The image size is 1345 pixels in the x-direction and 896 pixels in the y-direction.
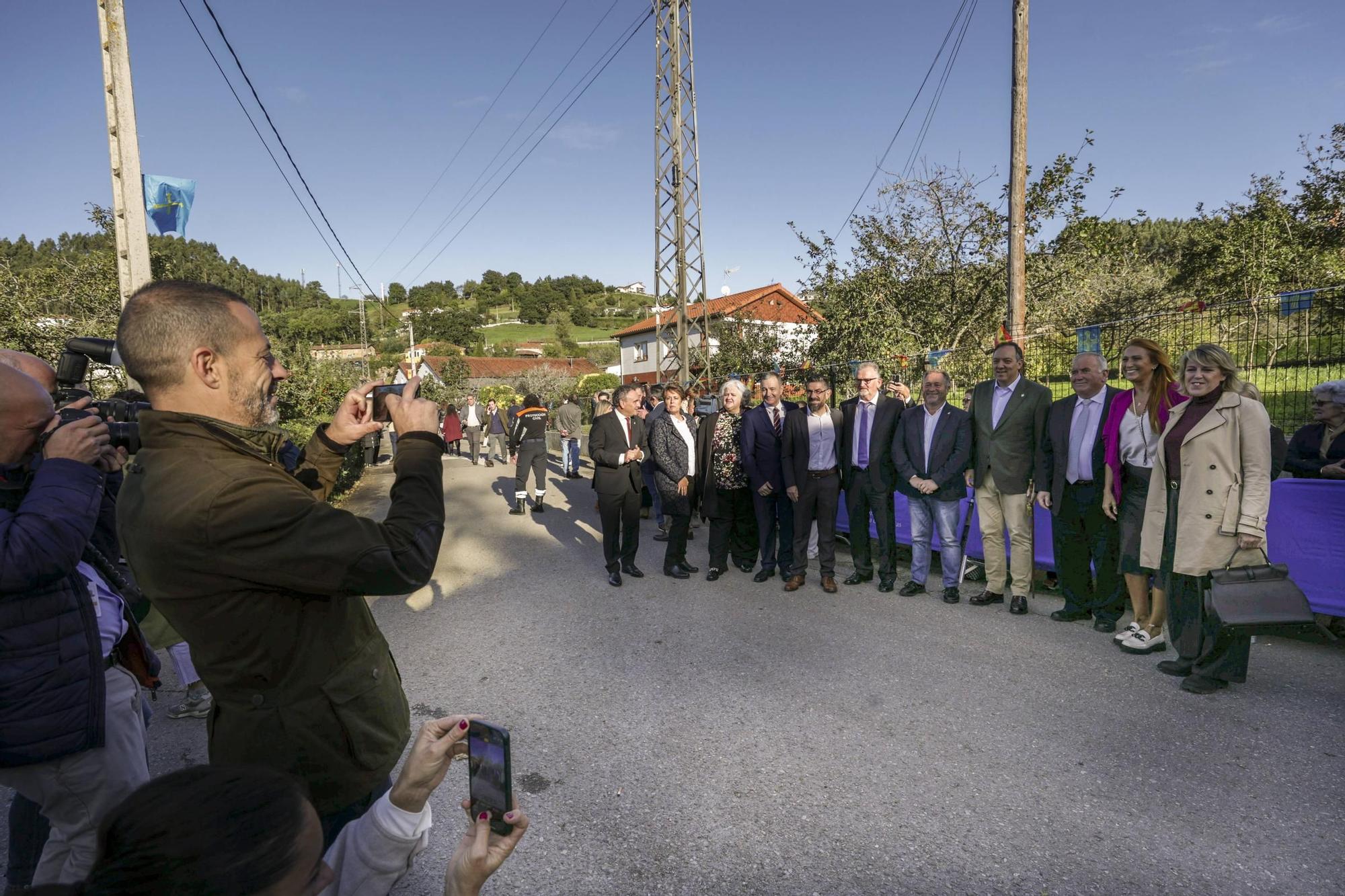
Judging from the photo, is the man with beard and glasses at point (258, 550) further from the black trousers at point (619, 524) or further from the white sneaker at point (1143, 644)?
the black trousers at point (619, 524)

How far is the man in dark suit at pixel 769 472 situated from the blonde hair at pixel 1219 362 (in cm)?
303

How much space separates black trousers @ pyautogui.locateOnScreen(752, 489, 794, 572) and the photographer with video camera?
5079mm

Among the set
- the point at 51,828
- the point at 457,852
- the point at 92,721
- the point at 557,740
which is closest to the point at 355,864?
the point at 457,852

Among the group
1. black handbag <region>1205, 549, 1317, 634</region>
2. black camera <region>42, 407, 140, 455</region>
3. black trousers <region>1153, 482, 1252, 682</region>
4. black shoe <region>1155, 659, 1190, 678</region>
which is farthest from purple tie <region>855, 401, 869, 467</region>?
black camera <region>42, 407, 140, 455</region>

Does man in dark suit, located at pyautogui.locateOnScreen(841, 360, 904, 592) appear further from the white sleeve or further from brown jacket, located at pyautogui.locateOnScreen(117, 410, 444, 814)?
the white sleeve

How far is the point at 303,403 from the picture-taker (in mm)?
13602

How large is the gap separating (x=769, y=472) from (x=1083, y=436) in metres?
2.53

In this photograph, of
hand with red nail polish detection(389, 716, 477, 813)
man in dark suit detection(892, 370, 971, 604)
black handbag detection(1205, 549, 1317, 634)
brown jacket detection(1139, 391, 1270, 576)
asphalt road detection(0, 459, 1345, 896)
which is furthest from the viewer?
man in dark suit detection(892, 370, 971, 604)

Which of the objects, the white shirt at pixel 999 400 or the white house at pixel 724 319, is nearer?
the white shirt at pixel 999 400

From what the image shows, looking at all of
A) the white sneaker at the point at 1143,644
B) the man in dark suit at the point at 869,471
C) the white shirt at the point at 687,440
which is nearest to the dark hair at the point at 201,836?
the white sneaker at the point at 1143,644

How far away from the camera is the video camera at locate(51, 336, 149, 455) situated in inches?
88.7

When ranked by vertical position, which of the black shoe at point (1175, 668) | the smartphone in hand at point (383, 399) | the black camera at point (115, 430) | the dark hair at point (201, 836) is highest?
the smartphone in hand at point (383, 399)

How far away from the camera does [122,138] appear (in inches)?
249

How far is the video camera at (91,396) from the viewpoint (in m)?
2.25
